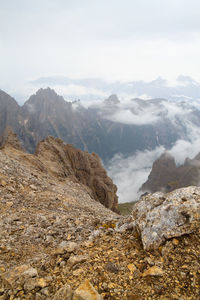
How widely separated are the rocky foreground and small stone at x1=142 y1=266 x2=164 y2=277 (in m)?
0.04

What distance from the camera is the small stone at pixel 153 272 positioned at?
7.82 meters

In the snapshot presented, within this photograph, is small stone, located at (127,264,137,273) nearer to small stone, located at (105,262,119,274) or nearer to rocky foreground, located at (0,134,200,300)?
rocky foreground, located at (0,134,200,300)

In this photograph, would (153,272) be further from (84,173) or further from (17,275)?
(84,173)

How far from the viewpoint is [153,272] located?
7.95 m

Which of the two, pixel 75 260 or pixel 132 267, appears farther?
pixel 75 260

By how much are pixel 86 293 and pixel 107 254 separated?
2.72 metres

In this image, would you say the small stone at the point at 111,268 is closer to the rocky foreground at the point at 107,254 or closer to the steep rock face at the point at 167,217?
the rocky foreground at the point at 107,254

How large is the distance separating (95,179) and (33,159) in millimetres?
43310

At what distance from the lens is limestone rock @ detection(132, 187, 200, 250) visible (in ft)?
31.0

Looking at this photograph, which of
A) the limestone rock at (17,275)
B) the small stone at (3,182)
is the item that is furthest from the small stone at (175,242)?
the small stone at (3,182)

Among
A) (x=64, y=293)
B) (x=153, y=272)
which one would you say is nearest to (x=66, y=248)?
(x=64, y=293)

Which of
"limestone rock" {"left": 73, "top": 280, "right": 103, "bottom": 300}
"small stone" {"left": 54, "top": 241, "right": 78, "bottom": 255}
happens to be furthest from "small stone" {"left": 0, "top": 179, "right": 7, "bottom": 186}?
"limestone rock" {"left": 73, "top": 280, "right": 103, "bottom": 300}

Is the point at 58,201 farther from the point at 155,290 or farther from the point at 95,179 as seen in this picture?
the point at 95,179

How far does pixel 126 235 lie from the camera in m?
11.4
